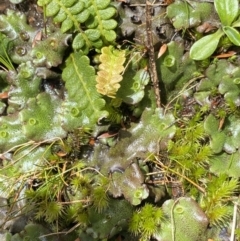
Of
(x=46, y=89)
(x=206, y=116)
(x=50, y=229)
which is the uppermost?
(x=46, y=89)

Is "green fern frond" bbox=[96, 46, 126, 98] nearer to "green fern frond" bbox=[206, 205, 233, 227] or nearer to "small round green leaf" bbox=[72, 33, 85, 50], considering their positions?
"small round green leaf" bbox=[72, 33, 85, 50]

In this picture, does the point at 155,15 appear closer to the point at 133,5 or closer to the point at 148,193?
the point at 133,5

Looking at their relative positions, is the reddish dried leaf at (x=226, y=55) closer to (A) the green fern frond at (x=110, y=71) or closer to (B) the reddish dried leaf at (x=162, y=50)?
(B) the reddish dried leaf at (x=162, y=50)

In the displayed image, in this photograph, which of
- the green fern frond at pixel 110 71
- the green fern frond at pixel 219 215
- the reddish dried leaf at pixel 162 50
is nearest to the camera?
the green fern frond at pixel 110 71

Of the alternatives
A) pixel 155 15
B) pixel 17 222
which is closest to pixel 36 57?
pixel 155 15

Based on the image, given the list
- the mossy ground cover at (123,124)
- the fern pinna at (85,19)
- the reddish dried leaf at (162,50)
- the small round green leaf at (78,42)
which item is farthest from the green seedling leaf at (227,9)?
the small round green leaf at (78,42)

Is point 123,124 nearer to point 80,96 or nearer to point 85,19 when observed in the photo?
point 80,96

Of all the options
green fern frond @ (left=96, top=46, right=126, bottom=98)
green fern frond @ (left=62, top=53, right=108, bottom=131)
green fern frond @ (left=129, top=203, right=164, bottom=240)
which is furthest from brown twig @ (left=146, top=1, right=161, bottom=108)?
green fern frond @ (left=129, top=203, right=164, bottom=240)

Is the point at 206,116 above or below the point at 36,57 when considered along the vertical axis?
below

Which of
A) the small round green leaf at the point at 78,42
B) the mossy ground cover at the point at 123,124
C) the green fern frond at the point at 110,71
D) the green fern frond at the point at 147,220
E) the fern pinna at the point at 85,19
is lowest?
the green fern frond at the point at 147,220
